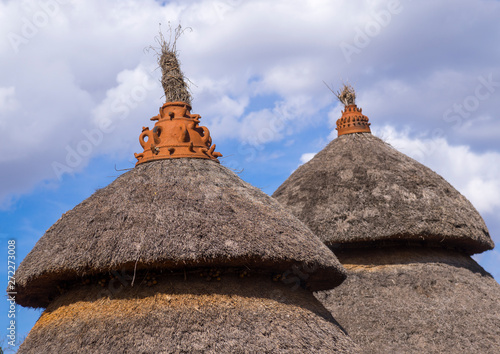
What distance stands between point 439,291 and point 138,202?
6.92m

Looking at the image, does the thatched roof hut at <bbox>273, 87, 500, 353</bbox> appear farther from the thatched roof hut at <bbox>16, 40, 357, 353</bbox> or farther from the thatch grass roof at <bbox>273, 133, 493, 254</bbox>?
the thatched roof hut at <bbox>16, 40, 357, 353</bbox>

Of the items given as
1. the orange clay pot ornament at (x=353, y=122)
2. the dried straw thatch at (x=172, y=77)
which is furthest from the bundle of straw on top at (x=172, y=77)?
the orange clay pot ornament at (x=353, y=122)

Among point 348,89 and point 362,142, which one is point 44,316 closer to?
point 362,142

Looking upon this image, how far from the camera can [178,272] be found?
7152mm

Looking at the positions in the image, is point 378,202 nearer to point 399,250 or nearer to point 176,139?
point 399,250

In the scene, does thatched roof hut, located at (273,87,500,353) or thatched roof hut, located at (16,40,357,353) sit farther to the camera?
thatched roof hut, located at (273,87,500,353)

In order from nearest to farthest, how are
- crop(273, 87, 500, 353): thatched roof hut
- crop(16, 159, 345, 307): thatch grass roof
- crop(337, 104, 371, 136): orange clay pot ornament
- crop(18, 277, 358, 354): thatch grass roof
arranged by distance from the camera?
1. crop(18, 277, 358, 354): thatch grass roof
2. crop(16, 159, 345, 307): thatch grass roof
3. crop(273, 87, 500, 353): thatched roof hut
4. crop(337, 104, 371, 136): orange clay pot ornament

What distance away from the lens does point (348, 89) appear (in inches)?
623

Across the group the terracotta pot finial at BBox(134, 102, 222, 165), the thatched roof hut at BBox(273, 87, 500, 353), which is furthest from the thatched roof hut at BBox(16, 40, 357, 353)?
the thatched roof hut at BBox(273, 87, 500, 353)

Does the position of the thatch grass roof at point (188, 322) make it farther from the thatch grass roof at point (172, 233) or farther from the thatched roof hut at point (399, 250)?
the thatched roof hut at point (399, 250)

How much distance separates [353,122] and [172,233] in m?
8.96

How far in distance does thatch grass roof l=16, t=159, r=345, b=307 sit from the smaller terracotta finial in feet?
23.1

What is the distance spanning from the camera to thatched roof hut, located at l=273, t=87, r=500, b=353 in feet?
37.1

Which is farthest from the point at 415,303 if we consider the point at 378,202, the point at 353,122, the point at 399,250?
the point at 353,122
